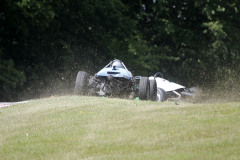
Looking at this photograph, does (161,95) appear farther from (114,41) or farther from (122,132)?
(114,41)

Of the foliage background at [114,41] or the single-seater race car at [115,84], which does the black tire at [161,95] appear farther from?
the foliage background at [114,41]

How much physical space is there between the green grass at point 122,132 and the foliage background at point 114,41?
14.5m

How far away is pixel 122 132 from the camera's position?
432 inches

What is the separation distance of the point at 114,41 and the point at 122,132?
72.0 ft

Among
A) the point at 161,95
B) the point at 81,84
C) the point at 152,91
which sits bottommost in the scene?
the point at 161,95

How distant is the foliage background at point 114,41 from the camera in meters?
29.0

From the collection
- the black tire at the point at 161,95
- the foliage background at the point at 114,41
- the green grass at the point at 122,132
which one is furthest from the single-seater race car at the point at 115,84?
the foliage background at the point at 114,41

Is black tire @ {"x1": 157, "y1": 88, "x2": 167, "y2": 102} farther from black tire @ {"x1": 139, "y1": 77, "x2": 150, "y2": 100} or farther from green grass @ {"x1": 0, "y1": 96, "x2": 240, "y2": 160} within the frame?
green grass @ {"x1": 0, "y1": 96, "x2": 240, "y2": 160}

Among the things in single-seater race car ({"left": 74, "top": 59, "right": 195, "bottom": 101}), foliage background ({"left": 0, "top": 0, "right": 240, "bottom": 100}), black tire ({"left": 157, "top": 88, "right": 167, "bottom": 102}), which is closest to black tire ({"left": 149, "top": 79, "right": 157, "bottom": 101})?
single-seater race car ({"left": 74, "top": 59, "right": 195, "bottom": 101})

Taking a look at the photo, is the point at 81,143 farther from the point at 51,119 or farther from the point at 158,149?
the point at 51,119

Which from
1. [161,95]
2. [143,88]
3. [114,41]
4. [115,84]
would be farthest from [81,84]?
[114,41]

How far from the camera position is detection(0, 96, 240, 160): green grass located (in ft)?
30.7

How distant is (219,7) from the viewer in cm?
3406

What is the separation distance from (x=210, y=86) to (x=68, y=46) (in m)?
9.27
